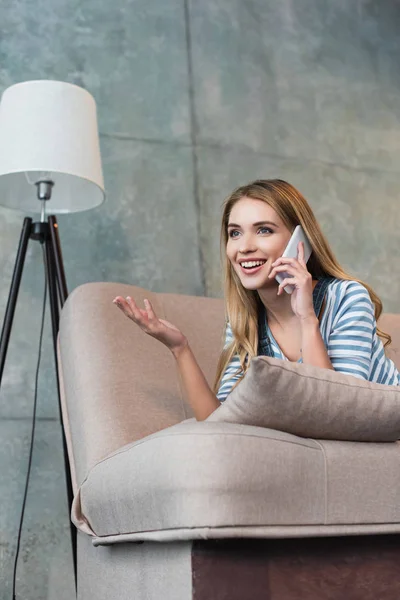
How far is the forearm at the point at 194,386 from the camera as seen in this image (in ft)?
7.04

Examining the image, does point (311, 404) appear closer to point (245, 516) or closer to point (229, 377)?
point (245, 516)

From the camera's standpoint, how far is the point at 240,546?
4.06 ft

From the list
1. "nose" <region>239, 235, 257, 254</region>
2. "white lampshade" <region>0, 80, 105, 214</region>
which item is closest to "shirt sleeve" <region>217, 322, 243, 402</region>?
"nose" <region>239, 235, 257, 254</region>

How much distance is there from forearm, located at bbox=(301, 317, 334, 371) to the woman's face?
0.29 m

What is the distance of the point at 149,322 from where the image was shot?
205 cm

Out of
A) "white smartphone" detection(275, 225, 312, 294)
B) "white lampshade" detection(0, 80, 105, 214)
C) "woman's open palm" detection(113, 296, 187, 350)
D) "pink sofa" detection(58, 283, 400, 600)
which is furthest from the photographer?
"white lampshade" detection(0, 80, 105, 214)

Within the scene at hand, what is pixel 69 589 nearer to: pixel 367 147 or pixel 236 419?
pixel 236 419

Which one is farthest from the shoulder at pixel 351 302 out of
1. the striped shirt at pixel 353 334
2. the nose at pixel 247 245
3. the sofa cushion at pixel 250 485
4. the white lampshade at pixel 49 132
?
the white lampshade at pixel 49 132

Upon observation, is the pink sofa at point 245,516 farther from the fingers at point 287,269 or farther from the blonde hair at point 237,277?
the blonde hair at point 237,277

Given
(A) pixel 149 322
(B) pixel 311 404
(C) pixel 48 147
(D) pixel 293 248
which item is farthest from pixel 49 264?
(B) pixel 311 404

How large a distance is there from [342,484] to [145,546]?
394 millimetres

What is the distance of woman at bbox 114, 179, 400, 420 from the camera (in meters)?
1.95

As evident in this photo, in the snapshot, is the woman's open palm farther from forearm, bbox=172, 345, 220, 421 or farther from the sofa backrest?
the sofa backrest

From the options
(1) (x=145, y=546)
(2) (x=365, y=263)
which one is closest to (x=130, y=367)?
(1) (x=145, y=546)
